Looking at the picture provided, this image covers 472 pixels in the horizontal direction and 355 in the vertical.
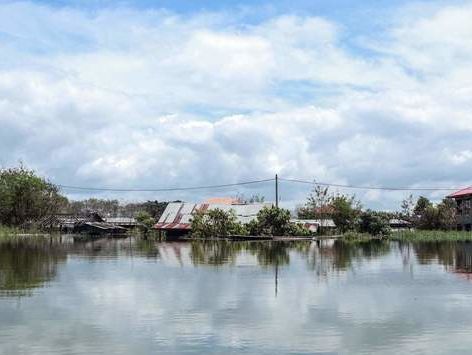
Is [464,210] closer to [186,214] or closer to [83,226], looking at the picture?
[186,214]

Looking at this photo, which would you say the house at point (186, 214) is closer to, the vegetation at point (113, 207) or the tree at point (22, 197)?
the tree at point (22, 197)

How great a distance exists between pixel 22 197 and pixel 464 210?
52723mm

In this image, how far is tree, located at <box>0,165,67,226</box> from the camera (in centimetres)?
7562

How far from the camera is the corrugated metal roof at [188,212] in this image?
71062mm

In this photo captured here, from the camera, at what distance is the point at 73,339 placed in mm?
11977

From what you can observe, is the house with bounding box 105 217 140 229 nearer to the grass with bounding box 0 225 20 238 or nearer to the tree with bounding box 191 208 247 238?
the tree with bounding box 191 208 247 238

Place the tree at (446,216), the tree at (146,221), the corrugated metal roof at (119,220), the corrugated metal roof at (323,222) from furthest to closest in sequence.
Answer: the corrugated metal roof at (119,220), the tree at (146,221), the corrugated metal roof at (323,222), the tree at (446,216)

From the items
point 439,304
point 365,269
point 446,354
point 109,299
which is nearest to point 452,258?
point 365,269

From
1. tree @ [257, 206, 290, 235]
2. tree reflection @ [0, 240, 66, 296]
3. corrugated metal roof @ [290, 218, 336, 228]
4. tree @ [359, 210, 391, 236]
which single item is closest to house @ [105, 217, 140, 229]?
corrugated metal roof @ [290, 218, 336, 228]

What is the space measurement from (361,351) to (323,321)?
2781 mm

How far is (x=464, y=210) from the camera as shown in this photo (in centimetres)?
7769

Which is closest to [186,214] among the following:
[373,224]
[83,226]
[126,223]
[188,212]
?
[188,212]

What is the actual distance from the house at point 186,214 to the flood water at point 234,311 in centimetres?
4527

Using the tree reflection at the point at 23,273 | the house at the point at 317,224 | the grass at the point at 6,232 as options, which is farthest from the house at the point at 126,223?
the tree reflection at the point at 23,273
